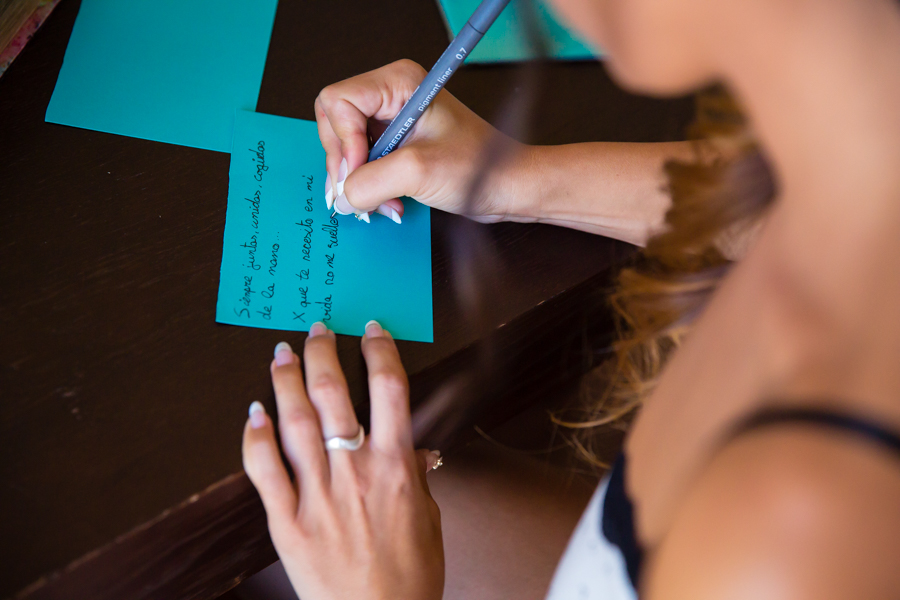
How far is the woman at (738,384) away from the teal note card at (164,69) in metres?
0.17

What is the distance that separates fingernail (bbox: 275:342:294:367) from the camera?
17.7 inches

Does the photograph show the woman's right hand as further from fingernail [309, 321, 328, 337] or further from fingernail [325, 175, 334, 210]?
fingernail [309, 321, 328, 337]

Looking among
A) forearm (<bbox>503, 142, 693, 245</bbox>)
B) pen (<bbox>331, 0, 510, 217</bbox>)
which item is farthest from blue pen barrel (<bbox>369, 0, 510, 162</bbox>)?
forearm (<bbox>503, 142, 693, 245</bbox>)

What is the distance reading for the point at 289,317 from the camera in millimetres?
482

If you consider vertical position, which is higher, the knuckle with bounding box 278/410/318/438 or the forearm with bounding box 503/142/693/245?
the forearm with bounding box 503/142/693/245

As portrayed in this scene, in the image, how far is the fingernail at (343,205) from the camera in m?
0.52

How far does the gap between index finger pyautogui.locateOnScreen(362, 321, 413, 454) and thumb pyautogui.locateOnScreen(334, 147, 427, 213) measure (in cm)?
12

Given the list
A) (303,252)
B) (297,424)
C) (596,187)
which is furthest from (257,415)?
(596,187)

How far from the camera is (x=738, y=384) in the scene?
12.3 inches

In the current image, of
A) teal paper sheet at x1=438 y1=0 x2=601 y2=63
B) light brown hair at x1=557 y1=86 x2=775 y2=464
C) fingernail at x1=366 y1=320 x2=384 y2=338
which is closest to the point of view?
light brown hair at x1=557 y1=86 x2=775 y2=464

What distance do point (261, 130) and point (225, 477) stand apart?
1.04 ft

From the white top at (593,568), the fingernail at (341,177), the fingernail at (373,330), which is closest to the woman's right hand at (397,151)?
the fingernail at (341,177)

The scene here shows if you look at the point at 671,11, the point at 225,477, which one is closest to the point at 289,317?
the point at 225,477

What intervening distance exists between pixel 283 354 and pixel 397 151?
195 mm
